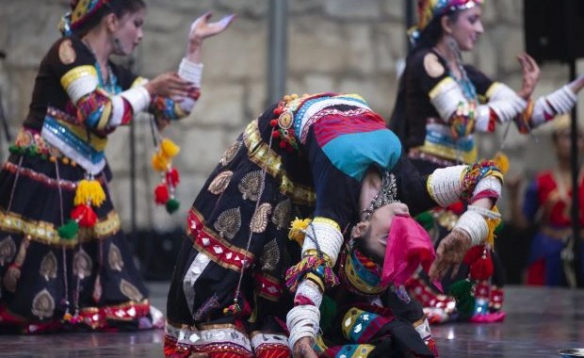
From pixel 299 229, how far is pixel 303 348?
0.48 meters

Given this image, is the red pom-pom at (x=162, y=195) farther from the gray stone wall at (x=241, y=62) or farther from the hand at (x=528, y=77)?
the gray stone wall at (x=241, y=62)

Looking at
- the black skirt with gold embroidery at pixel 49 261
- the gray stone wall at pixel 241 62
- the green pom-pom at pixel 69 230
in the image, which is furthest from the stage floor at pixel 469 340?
the gray stone wall at pixel 241 62

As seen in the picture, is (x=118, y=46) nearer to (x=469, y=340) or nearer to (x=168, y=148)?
(x=168, y=148)

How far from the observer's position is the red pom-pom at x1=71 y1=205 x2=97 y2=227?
6.57 m

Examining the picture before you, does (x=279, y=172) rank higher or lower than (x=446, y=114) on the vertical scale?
higher

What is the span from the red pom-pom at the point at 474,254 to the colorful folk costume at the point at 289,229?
0.40ft

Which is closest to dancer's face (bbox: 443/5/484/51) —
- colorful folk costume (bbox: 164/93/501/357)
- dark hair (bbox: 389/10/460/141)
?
dark hair (bbox: 389/10/460/141)

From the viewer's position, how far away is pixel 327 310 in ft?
16.2

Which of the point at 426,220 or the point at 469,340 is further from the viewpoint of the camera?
the point at 426,220

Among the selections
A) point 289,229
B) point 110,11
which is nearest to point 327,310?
point 289,229

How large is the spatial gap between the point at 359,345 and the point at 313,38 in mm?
6326

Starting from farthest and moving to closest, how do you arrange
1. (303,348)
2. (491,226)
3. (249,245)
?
(249,245) < (491,226) < (303,348)

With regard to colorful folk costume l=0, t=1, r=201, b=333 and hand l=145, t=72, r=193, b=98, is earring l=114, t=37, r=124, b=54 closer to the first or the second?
colorful folk costume l=0, t=1, r=201, b=333

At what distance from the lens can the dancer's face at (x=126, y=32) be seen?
6.69 m
